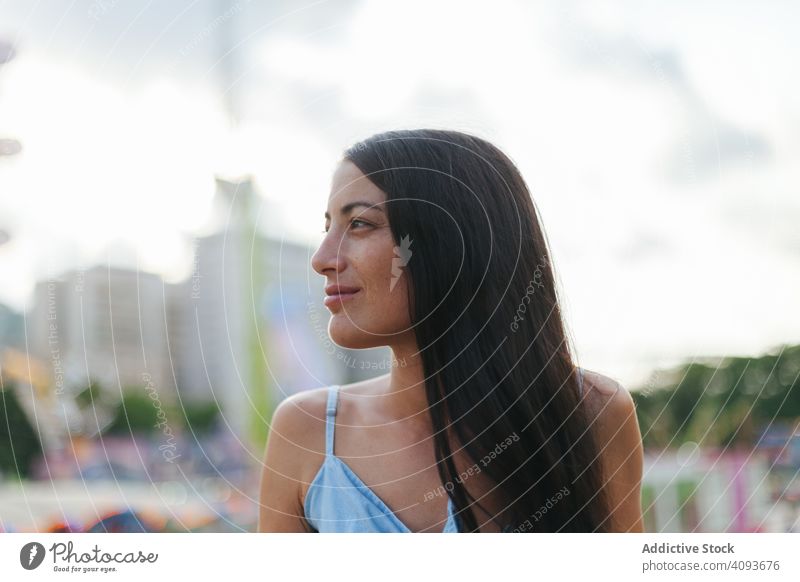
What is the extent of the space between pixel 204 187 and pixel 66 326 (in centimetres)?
26

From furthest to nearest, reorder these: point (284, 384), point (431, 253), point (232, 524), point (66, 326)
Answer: point (284, 384) → point (66, 326) → point (232, 524) → point (431, 253)

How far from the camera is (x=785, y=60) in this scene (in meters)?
0.90

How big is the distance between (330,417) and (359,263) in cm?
17

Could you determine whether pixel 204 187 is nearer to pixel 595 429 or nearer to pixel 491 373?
pixel 491 373

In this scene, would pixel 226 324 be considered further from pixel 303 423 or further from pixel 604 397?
pixel 604 397

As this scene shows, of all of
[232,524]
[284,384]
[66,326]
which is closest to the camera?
[232,524]

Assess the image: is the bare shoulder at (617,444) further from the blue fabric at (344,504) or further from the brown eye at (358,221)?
the brown eye at (358,221)

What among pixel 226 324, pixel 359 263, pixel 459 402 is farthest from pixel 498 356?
pixel 226 324

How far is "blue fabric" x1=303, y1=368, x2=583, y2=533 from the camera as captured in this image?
76 centimetres

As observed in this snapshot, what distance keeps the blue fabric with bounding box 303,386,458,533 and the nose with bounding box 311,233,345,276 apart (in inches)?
6.5

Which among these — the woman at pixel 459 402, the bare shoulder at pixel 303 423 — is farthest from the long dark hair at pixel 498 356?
the bare shoulder at pixel 303 423

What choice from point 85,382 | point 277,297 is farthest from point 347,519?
point 85,382

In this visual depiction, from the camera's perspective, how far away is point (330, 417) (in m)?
0.78
